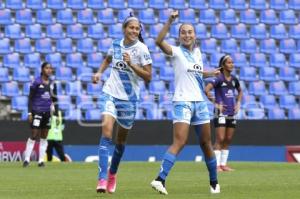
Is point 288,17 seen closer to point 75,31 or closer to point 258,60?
point 258,60

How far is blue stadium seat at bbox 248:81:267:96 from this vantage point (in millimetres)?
27500

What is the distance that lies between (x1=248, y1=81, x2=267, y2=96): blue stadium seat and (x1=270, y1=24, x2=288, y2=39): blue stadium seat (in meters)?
2.98

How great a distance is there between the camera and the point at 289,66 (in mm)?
28859

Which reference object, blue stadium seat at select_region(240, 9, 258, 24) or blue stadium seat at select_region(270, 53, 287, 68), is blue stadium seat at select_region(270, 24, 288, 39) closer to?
blue stadium seat at select_region(240, 9, 258, 24)

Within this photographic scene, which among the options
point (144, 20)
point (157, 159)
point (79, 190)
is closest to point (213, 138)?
point (157, 159)

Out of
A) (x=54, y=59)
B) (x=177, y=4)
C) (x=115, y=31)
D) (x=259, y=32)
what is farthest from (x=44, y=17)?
(x=259, y=32)

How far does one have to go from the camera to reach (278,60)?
1139 inches

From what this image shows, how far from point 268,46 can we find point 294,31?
1.36 m

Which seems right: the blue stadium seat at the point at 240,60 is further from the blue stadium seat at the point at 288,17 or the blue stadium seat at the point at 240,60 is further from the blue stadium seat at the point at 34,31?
the blue stadium seat at the point at 34,31

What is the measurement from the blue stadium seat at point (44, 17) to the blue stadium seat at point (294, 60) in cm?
898

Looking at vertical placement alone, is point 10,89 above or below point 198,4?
below

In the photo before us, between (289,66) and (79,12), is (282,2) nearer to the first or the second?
(289,66)

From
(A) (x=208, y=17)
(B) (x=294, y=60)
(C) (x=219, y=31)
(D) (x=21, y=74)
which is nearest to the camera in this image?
(D) (x=21, y=74)

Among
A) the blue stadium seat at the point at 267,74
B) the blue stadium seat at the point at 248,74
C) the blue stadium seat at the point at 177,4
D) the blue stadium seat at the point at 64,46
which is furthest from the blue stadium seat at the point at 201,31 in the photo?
the blue stadium seat at the point at 64,46
